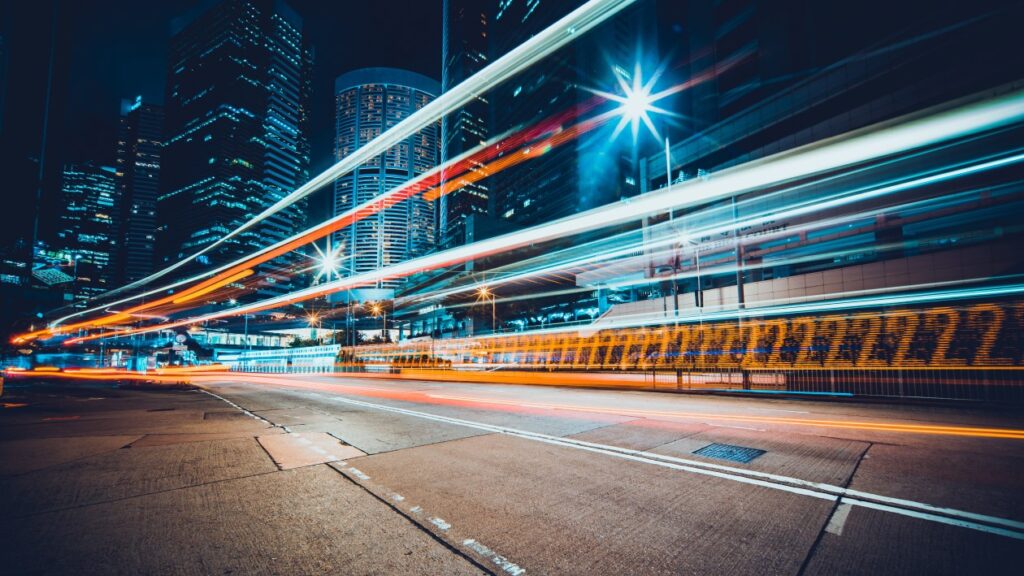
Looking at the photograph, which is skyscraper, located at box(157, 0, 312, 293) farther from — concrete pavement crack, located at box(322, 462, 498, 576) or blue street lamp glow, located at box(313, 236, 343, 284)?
concrete pavement crack, located at box(322, 462, 498, 576)

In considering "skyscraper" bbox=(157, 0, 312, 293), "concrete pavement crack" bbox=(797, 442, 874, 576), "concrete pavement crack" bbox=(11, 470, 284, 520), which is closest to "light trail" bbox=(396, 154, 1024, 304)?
"concrete pavement crack" bbox=(797, 442, 874, 576)

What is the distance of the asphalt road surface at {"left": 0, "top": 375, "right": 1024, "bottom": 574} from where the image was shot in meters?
2.93

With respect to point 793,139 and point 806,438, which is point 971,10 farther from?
point 806,438

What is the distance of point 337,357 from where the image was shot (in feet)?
161

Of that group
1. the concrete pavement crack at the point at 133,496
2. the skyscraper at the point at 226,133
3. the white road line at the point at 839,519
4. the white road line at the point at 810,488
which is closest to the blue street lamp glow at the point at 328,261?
the concrete pavement crack at the point at 133,496

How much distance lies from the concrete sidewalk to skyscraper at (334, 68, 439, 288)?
524ft

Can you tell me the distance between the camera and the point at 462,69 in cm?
15812

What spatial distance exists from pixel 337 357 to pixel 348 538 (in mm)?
50846

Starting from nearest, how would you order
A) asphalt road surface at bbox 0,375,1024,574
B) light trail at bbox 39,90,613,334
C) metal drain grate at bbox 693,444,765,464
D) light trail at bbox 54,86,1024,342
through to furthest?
asphalt road surface at bbox 0,375,1024,574 → metal drain grate at bbox 693,444,765,464 → light trail at bbox 54,86,1024,342 → light trail at bbox 39,90,613,334

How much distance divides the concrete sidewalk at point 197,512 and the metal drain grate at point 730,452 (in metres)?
4.34

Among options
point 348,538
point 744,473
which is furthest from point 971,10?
point 348,538

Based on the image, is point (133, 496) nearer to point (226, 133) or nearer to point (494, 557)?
point (494, 557)

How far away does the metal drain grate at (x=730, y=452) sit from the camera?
18.0ft

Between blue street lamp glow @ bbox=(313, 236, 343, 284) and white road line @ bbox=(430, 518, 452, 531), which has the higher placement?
blue street lamp glow @ bbox=(313, 236, 343, 284)
